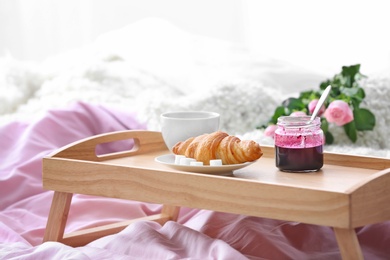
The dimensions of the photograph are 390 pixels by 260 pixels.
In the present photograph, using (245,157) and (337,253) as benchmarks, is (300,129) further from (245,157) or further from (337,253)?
(337,253)

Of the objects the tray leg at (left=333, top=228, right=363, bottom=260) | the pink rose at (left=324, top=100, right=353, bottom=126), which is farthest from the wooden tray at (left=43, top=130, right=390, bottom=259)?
the pink rose at (left=324, top=100, right=353, bottom=126)

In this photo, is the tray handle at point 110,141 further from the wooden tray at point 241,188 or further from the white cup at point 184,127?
the white cup at point 184,127

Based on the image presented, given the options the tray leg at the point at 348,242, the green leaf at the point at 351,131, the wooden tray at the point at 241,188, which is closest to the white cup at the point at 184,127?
the wooden tray at the point at 241,188

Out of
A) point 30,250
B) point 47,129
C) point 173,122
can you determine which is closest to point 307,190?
point 173,122

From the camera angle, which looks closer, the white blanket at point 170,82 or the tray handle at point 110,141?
the tray handle at point 110,141

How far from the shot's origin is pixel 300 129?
4.68 feet

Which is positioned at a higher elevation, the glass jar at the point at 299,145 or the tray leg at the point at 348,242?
the glass jar at the point at 299,145

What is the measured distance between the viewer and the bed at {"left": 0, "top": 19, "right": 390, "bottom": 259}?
1516mm

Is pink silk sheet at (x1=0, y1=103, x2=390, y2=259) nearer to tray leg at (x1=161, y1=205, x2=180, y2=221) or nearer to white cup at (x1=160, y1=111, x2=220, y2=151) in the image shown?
tray leg at (x1=161, y1=205, x2=180, y2=221)

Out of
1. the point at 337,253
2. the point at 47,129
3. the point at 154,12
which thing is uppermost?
the point at 154,12

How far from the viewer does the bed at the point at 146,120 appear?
4.97ft

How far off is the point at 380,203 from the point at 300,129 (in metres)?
0.21

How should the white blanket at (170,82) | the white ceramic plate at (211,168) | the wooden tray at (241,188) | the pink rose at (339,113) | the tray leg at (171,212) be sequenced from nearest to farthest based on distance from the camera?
the wooden tray at (241,188) < the white ceramic plate at (211,168) < the tray leg at (171,212) < the pink rose at (339,113) < the white blanket at (170,82)

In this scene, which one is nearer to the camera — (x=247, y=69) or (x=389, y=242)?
(x=389, y=242)
